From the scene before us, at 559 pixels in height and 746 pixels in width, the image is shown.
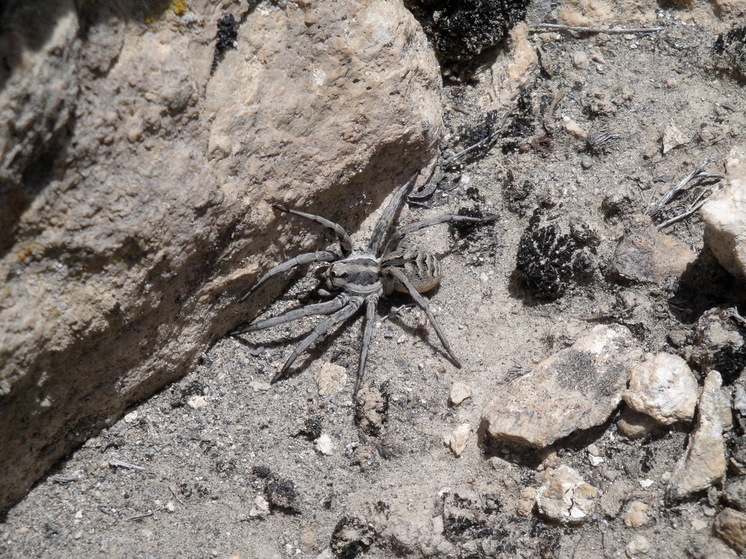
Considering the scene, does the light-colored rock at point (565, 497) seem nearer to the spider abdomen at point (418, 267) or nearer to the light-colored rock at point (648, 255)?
the light-colored rock at point (648, 255)

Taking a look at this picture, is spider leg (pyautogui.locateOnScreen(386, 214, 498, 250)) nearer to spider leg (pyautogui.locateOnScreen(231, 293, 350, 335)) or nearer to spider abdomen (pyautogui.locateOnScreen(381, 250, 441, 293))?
spider abdomen (pyautogui.locateOnScreen(381, 250, 441, 293))

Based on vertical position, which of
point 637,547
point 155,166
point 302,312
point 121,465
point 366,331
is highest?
point 155,166

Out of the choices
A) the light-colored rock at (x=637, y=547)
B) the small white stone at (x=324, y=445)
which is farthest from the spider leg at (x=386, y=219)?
the light-colored rock at (x=637, y=547)

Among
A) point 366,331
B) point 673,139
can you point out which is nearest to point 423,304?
point 366,331

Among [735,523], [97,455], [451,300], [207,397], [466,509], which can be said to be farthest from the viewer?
[451,300]

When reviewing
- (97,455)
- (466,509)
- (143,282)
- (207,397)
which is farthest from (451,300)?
(97,455)

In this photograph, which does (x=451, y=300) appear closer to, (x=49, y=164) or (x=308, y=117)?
(x=308, y=117)

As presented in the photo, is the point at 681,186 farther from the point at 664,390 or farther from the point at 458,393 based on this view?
the point at 458,393
